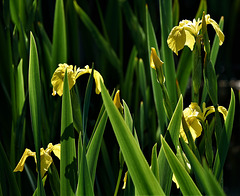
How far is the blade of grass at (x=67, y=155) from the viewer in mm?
616

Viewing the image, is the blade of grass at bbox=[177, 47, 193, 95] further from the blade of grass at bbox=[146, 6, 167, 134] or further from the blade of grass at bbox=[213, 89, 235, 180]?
the blade of grass at bbox=[213, 89, 235, 180]

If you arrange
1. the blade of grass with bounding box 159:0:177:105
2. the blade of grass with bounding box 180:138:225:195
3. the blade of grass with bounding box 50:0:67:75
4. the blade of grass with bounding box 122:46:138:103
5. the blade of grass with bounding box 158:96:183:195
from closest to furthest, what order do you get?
the blade of grass with bounding box 180:138:225:195 → the blade of grass with bounding box 158:96:183:195 → the blade of grass with bounding box 159:0:177:105 → the blade of grass with bounding box 50:0:67:75 → the blade of grass with bounding box 122:46:138:103

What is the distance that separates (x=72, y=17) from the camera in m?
1.20

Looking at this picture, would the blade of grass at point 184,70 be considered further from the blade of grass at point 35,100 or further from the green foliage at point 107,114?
the blade of grass at point 35,100

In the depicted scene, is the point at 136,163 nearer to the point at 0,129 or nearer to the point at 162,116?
the point at 162,116

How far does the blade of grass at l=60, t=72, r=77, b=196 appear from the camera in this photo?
2.02ft

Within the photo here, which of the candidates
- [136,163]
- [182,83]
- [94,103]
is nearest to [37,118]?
[136,163]

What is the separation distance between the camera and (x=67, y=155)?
62 centimetres

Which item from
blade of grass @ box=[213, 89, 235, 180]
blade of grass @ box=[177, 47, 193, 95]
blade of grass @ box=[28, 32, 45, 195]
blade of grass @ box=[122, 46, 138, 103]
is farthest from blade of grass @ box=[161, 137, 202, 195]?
blade of grass @ box=[122, 46, 138, 103]

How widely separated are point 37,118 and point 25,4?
51 cm

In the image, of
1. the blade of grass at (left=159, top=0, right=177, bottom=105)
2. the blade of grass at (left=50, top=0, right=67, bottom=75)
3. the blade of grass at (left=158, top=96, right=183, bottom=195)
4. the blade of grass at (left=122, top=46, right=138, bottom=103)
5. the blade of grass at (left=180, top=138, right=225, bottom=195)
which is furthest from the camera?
the blade of grass at (left=122, top=46, right=138, bottom=103)

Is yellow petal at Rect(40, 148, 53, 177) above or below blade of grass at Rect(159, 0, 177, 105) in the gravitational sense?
below

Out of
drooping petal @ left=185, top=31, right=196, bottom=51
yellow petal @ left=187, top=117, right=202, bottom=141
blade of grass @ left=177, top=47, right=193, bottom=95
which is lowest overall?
yellow petal @ left=187, top=117, right=202, bottom=141

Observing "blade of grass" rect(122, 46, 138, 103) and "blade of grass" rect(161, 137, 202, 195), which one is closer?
"blade of grass" rect(161, 137, 202, 195)
